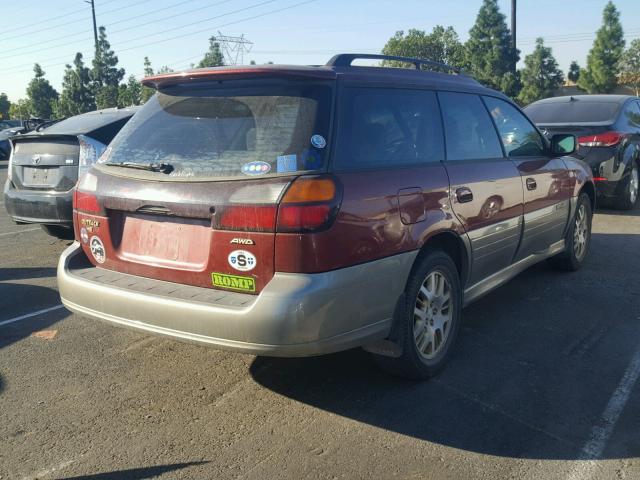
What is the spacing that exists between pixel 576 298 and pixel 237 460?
3590mm

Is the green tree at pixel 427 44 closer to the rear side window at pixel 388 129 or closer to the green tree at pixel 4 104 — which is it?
the green tree at pixel 4 104

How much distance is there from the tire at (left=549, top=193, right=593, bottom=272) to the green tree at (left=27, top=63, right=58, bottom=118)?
68170 mm

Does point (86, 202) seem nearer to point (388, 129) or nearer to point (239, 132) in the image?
point (239, 132)

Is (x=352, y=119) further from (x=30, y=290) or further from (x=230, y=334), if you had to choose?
(x=30, y=290)

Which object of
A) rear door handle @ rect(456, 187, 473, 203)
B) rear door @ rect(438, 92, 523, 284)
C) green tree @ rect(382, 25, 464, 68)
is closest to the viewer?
rear door handle @ rect(456, 187, 473, 203)

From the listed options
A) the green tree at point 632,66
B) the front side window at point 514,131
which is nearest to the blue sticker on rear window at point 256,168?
the front side window at point 514,131

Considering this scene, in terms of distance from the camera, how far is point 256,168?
10.2ft

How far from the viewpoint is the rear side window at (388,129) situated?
328 cm

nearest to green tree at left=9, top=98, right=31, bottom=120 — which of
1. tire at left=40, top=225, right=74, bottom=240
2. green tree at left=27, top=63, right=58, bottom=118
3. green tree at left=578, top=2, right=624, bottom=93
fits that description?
green tree at left=27, top=63, right=58, bottom=118

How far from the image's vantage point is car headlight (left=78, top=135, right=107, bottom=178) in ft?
21.0

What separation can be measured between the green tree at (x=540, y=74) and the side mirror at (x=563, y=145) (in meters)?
54.4

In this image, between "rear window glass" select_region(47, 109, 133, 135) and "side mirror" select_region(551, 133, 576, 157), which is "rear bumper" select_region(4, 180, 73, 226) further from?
"side mirror" select_region(551, 133, 576, 157)

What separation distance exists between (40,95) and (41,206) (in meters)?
67.6

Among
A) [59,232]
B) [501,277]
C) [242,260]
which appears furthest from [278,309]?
[59,232]
